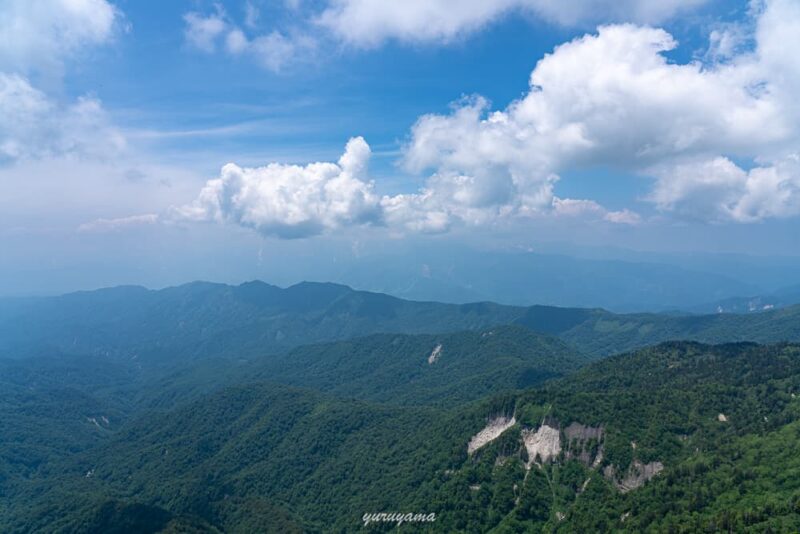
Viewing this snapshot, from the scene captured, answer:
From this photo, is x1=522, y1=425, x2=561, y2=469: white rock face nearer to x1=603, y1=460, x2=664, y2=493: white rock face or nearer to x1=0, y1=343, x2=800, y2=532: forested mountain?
x1=0, y1=343, x2=800, y2=532: forested mountain

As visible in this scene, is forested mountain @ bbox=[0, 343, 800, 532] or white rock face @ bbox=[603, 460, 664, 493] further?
white rock face @ bbox=[603, 460, 664, 493]

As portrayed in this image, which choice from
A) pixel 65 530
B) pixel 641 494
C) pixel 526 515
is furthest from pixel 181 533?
pixel 641 494

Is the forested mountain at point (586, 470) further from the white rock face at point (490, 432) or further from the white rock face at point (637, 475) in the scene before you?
the white rock face at point (490, 432)

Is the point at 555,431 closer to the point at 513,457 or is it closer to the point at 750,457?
the point at 513,457

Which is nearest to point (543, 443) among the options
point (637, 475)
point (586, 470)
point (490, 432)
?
point (586, 470)

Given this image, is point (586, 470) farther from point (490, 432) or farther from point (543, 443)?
point (490, 432)

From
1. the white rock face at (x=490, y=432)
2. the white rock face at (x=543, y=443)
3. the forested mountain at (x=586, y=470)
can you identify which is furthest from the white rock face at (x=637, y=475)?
the white rock face at (x=490, y=432)

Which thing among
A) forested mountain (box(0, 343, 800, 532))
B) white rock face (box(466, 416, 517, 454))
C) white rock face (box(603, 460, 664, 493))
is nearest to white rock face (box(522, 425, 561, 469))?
forested mountain (box(0, 343, 800, 532))
